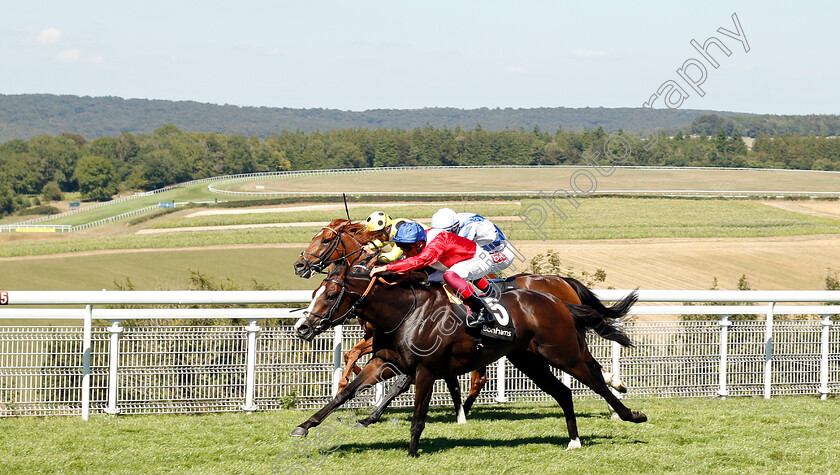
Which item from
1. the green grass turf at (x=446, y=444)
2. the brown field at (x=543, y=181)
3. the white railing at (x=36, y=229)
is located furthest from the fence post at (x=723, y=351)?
the brown field at (x=543, y=181)

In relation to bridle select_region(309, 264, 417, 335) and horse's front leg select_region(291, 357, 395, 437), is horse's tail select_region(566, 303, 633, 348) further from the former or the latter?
horse's front leg select_region(291, 357, 395, 437)

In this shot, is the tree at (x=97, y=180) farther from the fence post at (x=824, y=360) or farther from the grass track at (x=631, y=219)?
the fence post at (x=824, y=360)

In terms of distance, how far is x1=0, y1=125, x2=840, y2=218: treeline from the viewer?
7488cm

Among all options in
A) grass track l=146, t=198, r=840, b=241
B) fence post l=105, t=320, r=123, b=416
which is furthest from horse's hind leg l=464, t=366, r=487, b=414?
grass track l=146, t=198, r=840, b=241

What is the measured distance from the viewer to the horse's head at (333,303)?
Result: 5.46 m

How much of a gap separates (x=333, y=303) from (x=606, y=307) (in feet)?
7.80

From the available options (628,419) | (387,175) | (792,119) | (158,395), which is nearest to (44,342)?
(158,395)

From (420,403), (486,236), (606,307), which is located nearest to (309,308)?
(420,403)

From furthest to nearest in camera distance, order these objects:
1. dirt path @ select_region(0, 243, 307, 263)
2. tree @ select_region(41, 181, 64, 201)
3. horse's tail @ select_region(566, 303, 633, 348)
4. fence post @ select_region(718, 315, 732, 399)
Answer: tree @ select_region(41, 181, 64, 201) → dirt path @ select_region(0, 243, 307, 263) → fence post @ select_region(718, 315, 732, 399) → horse's tail @ select_region(566, 303, 633, 348)

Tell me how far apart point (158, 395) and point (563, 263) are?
Result: 19.7 m

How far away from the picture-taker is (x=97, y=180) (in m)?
79.2

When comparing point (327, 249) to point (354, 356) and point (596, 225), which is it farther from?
point (596, 225)

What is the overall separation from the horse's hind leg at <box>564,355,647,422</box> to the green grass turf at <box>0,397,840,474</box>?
170 mm

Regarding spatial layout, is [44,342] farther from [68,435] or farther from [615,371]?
[615,371]
